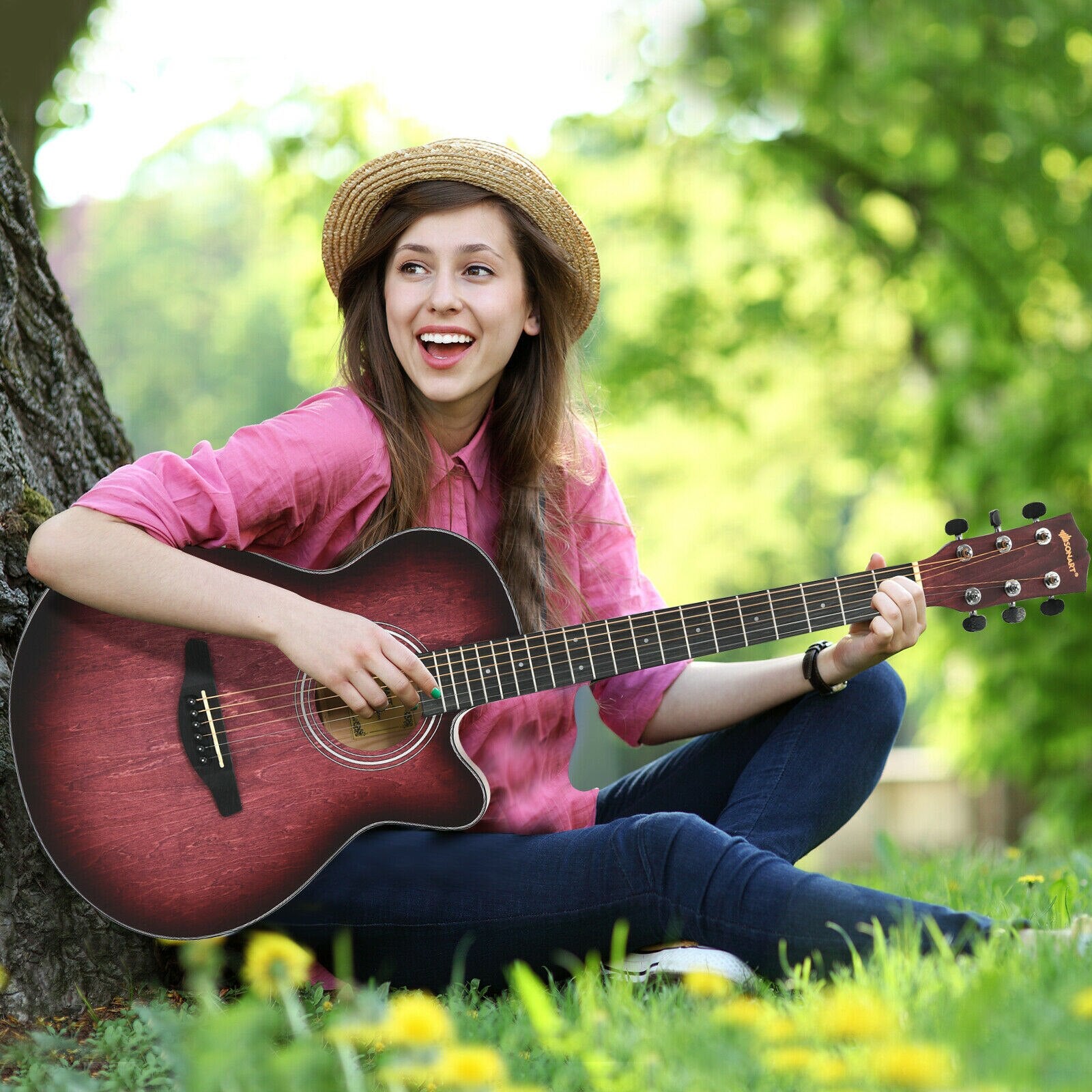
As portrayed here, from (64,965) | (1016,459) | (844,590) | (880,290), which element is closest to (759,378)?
(880,290)

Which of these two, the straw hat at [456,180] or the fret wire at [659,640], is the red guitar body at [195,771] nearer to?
the fret wire at [659,640]

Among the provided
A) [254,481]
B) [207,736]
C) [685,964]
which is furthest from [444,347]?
[685,964]

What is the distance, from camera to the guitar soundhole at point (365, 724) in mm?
2215

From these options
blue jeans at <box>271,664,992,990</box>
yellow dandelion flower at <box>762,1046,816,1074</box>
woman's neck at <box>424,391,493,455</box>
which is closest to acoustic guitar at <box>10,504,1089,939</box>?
blue jeans at <box>271,664,992,990</box>

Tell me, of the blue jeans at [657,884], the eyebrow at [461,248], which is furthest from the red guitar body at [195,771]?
the eyebrow at [461,248]

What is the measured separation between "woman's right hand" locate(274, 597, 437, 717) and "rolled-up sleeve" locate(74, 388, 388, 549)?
0.22 metres

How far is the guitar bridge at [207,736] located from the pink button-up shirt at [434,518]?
250 mm

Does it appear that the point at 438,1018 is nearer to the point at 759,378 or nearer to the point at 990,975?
the point at 990,975

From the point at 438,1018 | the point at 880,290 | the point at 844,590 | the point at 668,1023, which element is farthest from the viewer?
the point at 880,290

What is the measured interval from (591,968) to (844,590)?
934 millimetres

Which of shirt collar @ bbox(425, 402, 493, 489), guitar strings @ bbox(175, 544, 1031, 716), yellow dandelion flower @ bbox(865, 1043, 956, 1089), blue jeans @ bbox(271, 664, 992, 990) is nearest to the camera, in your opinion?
yellow dandelion flower @ bbox(865, 1043, 956, 1089)

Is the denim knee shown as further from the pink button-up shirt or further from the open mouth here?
the open mouth

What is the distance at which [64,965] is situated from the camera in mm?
2127

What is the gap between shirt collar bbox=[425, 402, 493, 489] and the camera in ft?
8.36
